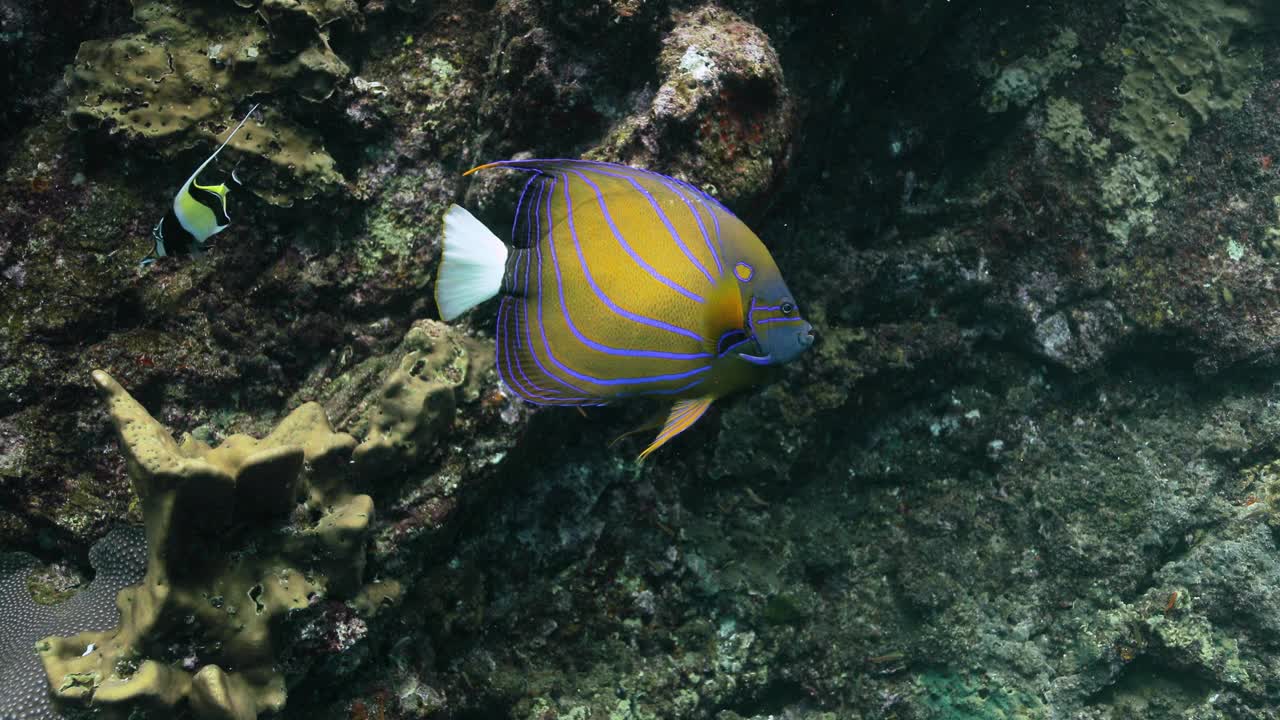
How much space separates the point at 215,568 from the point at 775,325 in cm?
208

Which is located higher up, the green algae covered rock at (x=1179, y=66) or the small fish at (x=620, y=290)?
the green algae covered rock at (x=1179, y=66)

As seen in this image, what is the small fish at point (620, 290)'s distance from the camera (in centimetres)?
160

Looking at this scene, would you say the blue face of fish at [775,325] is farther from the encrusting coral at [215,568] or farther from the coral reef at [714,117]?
the encrusting coral at [215,568]

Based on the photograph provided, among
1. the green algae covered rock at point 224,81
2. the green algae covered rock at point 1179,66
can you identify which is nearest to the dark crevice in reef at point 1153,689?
the green algae covered rock at point 1179,66

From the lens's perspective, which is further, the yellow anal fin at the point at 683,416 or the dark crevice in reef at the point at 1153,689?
the dark crevice in reef at the point at 1153,689

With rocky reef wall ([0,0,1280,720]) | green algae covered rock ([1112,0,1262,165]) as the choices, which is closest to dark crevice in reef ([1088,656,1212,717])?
rocky reef wall ([0,0,1280,720])

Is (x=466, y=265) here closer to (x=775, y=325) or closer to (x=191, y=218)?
(x=775, y=325)

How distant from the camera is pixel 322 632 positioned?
242 cm

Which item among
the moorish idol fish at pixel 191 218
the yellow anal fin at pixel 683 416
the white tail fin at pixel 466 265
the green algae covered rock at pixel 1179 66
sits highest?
the green algae covered rock at pixel 1179 66

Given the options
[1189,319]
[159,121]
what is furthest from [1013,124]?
[159,121]

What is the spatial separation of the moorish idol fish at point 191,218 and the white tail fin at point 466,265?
1.28 m

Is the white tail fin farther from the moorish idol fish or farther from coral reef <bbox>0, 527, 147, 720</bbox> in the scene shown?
coral reef <bbox>0, 527, 147, 720</bbox>

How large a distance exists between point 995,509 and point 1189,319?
182cm

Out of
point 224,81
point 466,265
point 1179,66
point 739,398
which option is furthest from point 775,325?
point 1179,66
